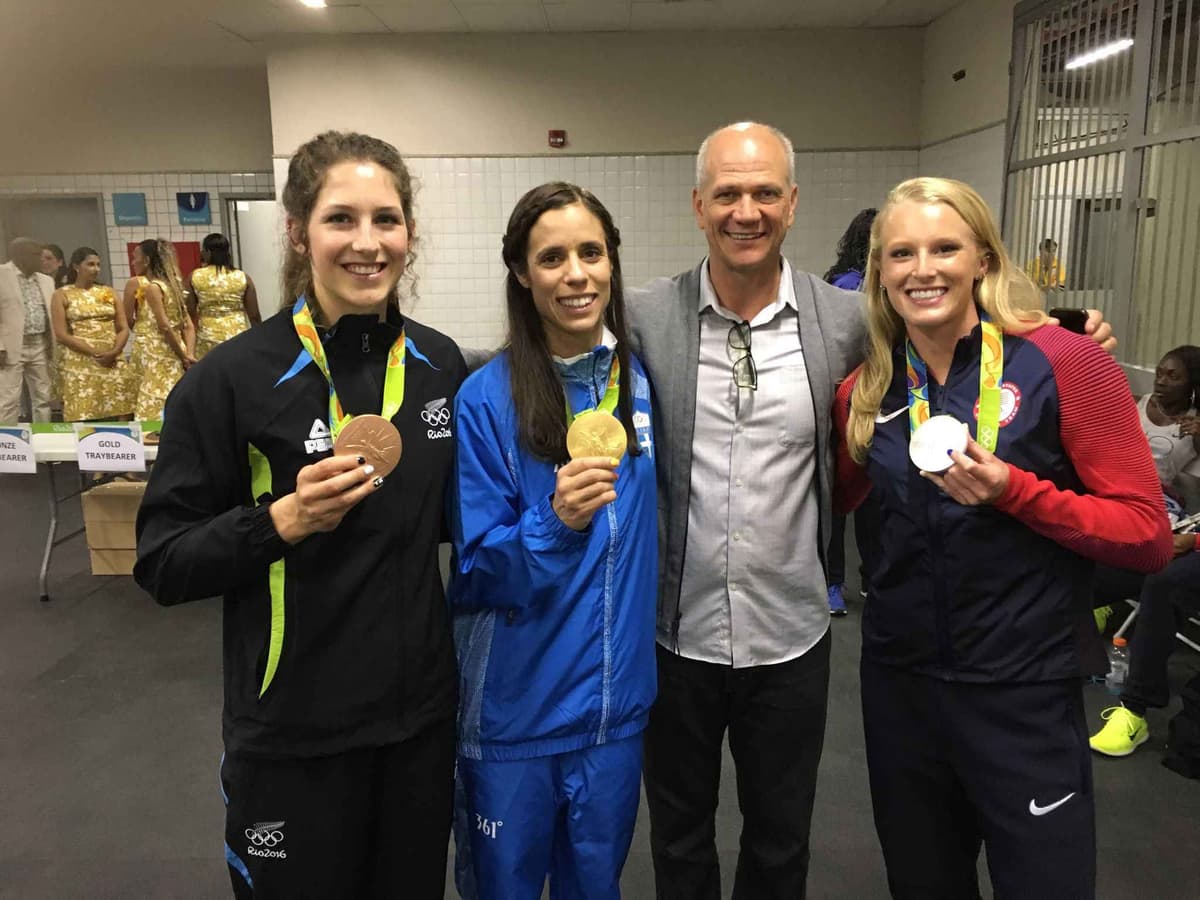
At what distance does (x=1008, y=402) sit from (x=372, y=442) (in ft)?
3.67

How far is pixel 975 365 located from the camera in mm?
1548

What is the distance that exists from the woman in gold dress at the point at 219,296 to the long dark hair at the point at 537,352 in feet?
16.7

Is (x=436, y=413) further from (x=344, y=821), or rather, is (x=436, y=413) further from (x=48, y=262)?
(x=48, y=262)

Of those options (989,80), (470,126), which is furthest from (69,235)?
(989,80)

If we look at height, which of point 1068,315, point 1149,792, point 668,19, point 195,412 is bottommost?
point 1149,792

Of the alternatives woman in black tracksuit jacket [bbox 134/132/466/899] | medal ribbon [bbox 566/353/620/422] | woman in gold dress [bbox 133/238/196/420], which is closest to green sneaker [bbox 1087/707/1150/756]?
medal ribbon [bbox 566/353/620/422]

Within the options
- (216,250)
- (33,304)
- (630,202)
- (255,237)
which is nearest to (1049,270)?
(630,202)

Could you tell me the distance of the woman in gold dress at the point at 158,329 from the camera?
6039 mm

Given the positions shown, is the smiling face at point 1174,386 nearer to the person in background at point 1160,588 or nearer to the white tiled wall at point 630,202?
the person in background at point 1160,588

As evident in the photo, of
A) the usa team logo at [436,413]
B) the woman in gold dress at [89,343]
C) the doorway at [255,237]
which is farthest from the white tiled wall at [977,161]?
the woman in gold dress at [89,343]

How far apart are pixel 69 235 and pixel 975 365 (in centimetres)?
1034

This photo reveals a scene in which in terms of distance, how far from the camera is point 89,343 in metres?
6.62

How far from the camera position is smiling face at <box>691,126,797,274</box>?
1.73 metres

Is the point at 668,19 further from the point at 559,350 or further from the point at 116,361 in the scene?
the point at 559,350
